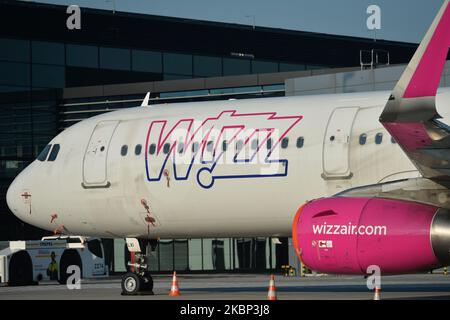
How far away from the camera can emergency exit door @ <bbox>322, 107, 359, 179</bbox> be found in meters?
19.7

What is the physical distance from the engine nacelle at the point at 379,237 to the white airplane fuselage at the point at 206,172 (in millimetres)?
2590

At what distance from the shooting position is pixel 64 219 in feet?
76.8

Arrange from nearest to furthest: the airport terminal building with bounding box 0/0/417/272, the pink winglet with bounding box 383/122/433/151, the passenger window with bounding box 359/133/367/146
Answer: the pink winglet with bounding box 383/122/433/151 < the passenger window with bounding box 359/133/367/146 < the airport terminal building with bounding box 0/0/417/272

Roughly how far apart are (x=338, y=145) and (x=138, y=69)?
43.0 meters

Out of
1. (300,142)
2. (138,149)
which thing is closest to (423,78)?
(300,142)

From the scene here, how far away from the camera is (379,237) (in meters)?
16.2

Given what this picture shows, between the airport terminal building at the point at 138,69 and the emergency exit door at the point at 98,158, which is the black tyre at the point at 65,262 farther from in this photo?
the emergency exit door at the point at 98,158

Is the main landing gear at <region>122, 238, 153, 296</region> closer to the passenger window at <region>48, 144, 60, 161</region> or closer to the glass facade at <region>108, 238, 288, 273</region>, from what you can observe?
the passenger window at <region>48, 144, 60, 161</region>

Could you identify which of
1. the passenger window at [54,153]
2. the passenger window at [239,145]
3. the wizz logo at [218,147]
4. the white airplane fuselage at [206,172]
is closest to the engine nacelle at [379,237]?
the white airplane fuselage at [206,172]

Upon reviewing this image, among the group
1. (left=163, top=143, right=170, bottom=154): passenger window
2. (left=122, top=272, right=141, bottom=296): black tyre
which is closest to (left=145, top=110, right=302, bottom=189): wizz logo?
(left=163, top=143, right=170, bottom=154): passenger window

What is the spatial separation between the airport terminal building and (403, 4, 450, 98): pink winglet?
28.8 metres

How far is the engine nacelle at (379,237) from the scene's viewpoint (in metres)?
16.2

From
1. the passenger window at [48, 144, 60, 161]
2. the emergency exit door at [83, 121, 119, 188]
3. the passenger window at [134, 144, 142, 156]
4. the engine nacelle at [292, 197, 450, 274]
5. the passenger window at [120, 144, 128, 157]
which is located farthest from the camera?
the passenger window at [48, 144, 60, 161]

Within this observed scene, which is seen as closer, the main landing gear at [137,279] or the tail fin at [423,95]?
the tail fin at [423,95]
